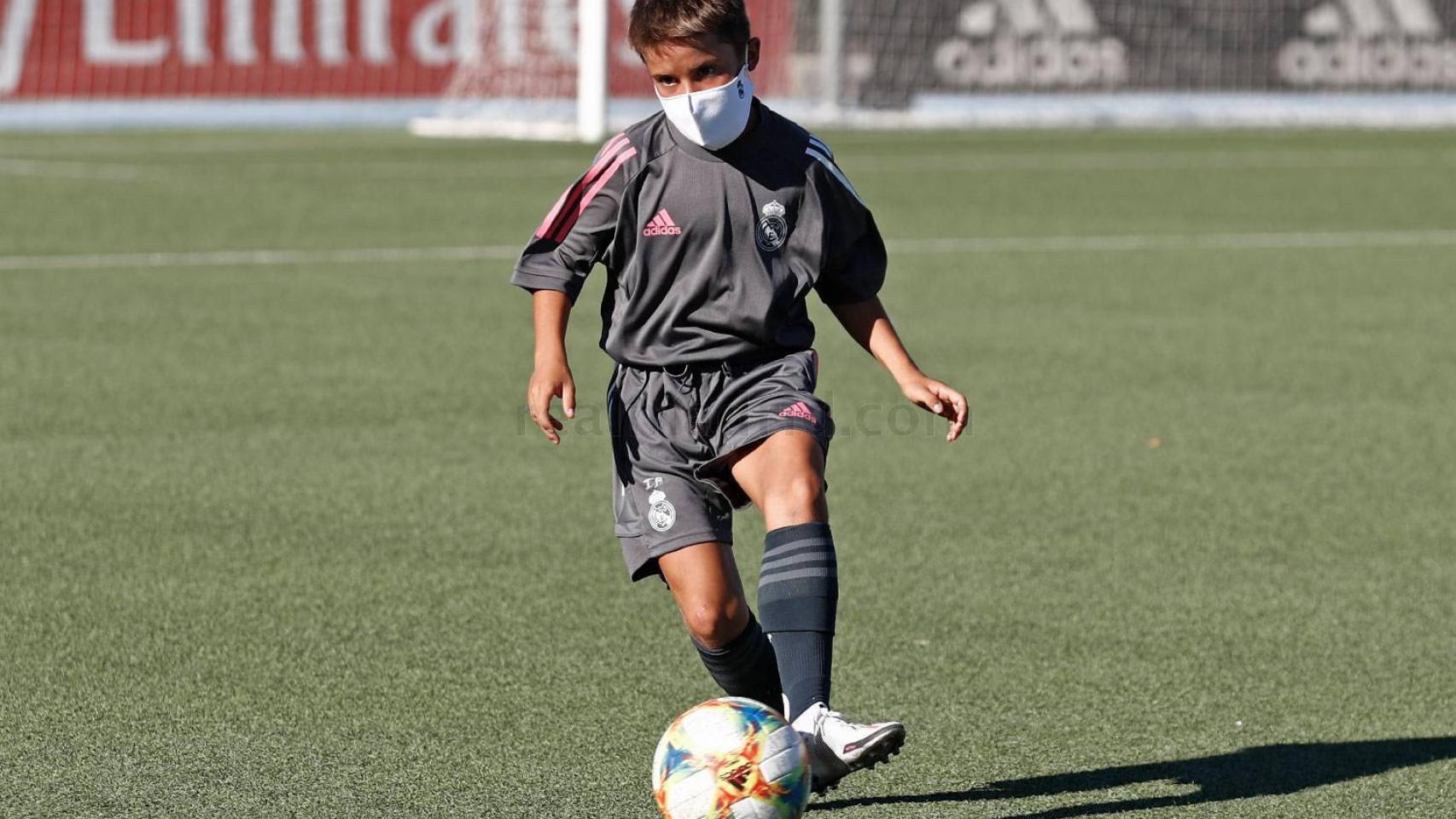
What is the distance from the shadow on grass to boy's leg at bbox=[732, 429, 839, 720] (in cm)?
34

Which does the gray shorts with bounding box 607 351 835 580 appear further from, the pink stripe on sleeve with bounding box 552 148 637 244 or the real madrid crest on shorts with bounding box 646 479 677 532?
the pink stripe on sleeve with bounding box 552 148 637 244

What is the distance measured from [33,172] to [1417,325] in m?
13.0

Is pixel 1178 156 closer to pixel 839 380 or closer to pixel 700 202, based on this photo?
pixel 839 380

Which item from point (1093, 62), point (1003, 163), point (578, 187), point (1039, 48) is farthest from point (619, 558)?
point (1093, 62)

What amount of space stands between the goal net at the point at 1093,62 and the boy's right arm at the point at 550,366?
24.9 meters

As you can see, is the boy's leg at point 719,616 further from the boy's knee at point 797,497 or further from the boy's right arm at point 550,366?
the boy's right arm at point 550,366

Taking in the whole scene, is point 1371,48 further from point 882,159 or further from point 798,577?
point 798,577

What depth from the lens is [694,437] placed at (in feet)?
13.8

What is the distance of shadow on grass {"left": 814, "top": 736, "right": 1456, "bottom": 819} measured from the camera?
420 centimetres

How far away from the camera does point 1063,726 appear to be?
4.69 meters

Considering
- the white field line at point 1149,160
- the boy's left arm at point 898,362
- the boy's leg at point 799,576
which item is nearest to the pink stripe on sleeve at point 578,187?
the boy's left arm at point 898,362

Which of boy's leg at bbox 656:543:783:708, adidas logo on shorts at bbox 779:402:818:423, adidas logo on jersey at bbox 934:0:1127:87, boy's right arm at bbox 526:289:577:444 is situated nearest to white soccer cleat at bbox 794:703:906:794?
boy's leg at bbox 656:543:783:708

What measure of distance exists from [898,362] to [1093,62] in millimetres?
27287

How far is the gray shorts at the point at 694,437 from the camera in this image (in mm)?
4148
